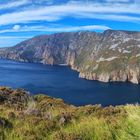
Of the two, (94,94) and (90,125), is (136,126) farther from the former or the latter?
(94,94)

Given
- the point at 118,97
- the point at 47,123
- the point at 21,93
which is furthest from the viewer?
the point at 118,97

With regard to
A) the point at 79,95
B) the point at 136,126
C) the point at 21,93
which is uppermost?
the point at 136,126

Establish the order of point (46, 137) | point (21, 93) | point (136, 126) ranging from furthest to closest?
point (21, 93), point (46, 137), point (136, 126)

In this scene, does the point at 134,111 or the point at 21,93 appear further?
the point at 21,93

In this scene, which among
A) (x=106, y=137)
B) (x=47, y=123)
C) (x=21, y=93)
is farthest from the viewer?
(x=21, y=93)

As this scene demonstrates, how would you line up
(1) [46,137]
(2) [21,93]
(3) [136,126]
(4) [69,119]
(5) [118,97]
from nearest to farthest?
1. (3) [136,126]
2. (1) [46,137]
3. (4) [69,119]
4. (2) [21,93]
5. (5) [118,97]

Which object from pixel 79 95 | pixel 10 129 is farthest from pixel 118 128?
pixel 79 95

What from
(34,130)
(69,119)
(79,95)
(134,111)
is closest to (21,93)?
(69,119)

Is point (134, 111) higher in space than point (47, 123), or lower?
higher

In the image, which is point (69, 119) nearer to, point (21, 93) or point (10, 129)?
point (10, 129)
